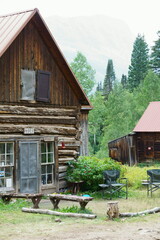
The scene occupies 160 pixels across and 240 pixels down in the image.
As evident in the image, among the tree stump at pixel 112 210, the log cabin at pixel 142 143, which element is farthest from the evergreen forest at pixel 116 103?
the tree stump at pixel 112 210

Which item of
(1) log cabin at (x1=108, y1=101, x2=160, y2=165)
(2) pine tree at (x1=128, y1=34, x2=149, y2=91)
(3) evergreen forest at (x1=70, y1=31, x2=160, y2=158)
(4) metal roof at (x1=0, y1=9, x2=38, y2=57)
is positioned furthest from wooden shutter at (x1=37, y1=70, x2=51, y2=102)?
(2) pine tree at (x1=128, y1=34, x2=149, y2=91)

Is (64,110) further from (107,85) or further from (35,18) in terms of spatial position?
(107,85)

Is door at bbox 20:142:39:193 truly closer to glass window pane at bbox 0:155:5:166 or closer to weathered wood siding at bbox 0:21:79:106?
glass window pane at bbox 0:155:5:166

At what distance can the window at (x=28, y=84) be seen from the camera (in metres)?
15.3

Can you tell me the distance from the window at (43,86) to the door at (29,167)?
69.5 inches

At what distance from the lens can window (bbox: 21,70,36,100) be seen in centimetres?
1532

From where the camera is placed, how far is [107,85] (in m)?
86.4

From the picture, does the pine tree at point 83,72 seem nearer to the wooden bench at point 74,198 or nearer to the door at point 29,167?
the door at point 29,167

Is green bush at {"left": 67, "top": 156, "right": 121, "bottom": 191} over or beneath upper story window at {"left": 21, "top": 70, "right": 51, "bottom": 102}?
beneath

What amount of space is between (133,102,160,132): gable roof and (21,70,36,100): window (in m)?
19.3

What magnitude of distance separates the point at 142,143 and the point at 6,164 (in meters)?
21.7

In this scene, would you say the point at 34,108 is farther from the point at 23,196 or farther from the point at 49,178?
the point at 23,196

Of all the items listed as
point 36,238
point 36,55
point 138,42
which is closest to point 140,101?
point 138,42

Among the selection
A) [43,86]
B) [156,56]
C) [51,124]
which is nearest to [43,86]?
[43,86]
